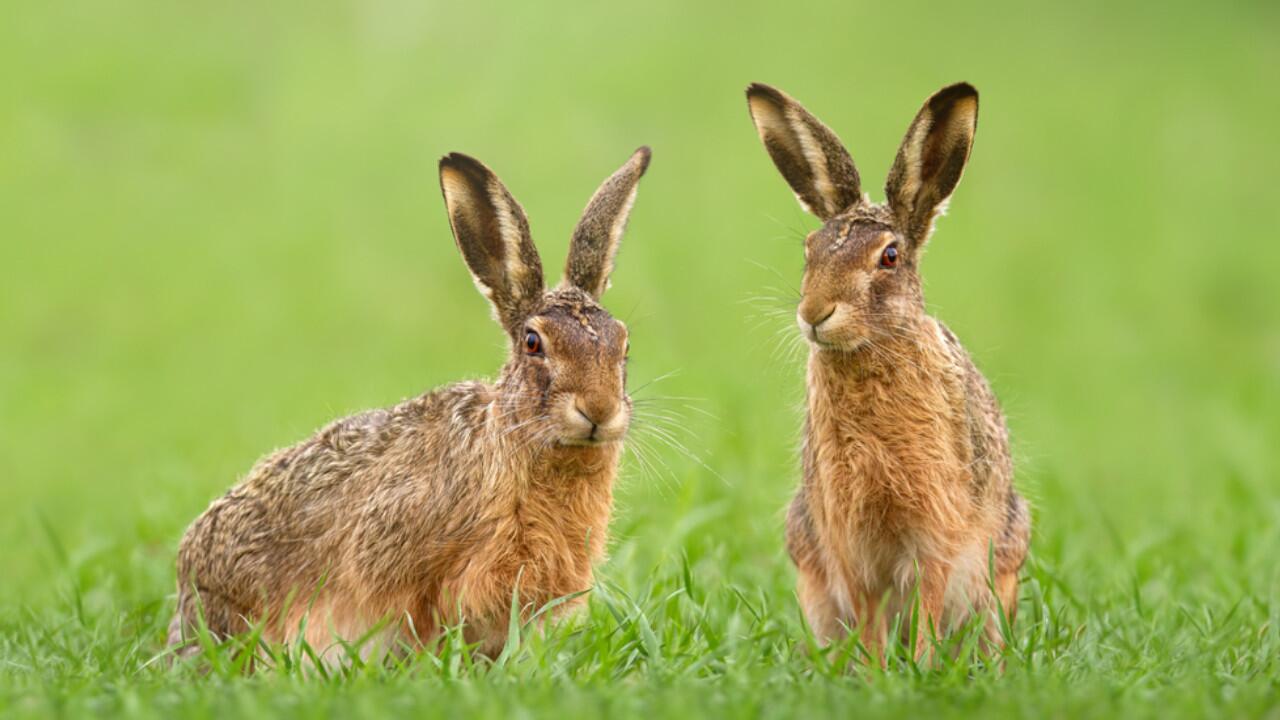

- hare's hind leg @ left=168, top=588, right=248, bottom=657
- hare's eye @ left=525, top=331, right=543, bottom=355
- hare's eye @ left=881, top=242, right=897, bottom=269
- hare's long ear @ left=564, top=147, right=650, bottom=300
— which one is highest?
hare's long ear @ left=564, top=147, right=650, bottom=300

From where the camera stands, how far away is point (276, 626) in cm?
544

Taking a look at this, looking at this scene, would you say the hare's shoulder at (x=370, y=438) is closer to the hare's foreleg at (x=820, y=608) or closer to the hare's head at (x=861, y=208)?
the hare's head at (x=861, y=208)

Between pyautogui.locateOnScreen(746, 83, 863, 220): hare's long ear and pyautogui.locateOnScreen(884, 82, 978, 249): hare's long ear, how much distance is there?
0.18 m

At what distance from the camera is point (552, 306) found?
17.4 feet

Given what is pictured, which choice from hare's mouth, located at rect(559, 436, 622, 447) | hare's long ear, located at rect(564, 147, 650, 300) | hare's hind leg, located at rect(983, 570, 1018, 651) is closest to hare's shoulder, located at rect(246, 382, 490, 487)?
hare's mouth, located at rect(559, 436, 622, 447)

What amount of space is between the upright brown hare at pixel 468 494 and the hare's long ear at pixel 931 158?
995mm

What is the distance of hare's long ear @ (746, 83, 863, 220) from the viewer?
559 centimetres

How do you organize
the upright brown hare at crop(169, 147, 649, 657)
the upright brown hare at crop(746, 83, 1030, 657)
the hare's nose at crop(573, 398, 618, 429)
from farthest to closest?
the upright brown hare at crop(746, 83, 1030, 657) → the upright brown hare at crop(169, 147, 649, 657) → the hare's nose at crop(573, 398, 618, 429)

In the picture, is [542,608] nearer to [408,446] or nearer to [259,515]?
[408,446]

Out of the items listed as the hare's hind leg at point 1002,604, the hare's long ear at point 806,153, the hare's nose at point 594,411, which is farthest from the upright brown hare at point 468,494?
the hare's hind leg at point 1002,604

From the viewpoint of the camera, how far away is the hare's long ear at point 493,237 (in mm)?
→ 5359

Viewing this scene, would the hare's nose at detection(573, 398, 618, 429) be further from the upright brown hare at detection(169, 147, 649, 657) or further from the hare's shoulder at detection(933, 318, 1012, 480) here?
the hare's shoulder at detection(933, 318, 1012, 480)

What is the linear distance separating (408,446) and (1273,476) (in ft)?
21.1

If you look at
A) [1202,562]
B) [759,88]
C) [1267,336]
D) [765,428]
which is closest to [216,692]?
[759,88]
